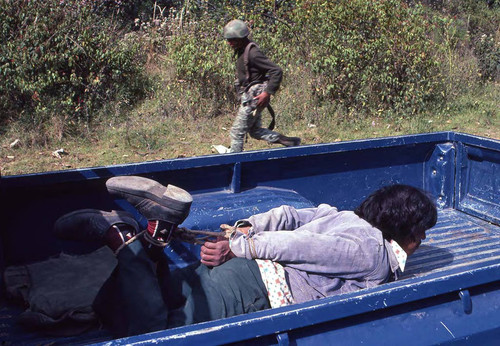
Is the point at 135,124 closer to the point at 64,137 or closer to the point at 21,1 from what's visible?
the point at 64,137

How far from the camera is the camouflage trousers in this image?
5945 mm

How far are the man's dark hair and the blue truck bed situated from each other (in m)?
0.23

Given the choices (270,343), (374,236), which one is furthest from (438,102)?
(270,343)

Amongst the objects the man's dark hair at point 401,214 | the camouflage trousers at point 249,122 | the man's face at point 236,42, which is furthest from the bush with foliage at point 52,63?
the man's dark hair at point 401,214

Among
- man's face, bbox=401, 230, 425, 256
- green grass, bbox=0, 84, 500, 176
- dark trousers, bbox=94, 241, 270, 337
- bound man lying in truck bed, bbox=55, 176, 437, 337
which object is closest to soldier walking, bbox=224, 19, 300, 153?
green grass, bbox=0, 84, 500, 176

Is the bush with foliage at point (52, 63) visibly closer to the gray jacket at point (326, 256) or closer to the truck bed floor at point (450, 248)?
the truck bed floor at point (450, 248)

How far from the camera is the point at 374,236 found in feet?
8.57

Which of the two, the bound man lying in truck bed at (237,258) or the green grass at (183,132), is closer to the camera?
the bound man lying in truck bed at (237,258)

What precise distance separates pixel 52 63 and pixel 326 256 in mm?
5822

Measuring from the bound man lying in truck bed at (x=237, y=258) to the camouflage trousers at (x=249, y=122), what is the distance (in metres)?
3.27

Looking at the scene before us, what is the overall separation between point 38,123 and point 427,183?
15.9ft

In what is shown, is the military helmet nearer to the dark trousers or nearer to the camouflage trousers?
the camouflage trousers

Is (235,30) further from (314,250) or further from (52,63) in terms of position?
(314,250)

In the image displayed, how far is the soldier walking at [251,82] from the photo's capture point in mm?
5754
